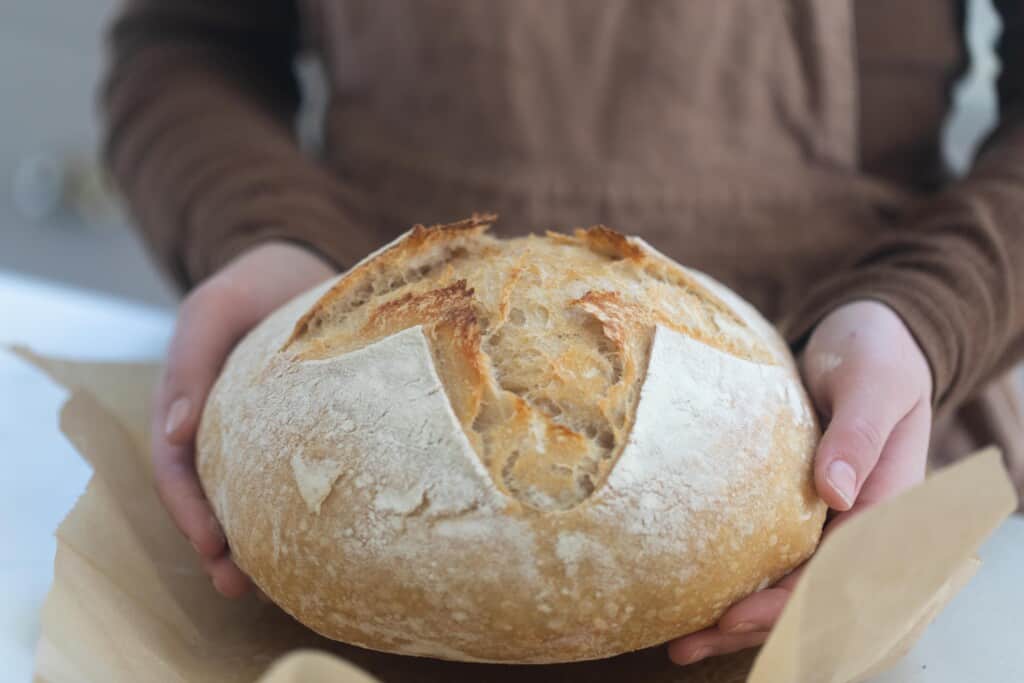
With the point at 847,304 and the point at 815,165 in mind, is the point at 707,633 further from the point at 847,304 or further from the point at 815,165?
the point at 815,165

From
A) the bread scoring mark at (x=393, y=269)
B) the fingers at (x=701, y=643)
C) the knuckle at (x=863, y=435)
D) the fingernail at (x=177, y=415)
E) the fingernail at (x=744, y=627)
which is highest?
the bread scoring mark at (x=393, y=269)

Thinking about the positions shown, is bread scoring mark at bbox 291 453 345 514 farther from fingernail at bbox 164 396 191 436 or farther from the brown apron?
the brown apron

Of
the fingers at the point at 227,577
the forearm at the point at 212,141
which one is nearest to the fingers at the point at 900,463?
the fingers at the point at 227,577

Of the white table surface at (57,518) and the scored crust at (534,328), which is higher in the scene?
the scored crust at (534,328)

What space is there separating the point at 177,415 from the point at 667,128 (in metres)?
0.59

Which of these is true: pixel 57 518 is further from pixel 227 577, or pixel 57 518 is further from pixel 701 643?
pixel 701 643

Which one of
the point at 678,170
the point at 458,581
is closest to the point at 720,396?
the point at 458,581

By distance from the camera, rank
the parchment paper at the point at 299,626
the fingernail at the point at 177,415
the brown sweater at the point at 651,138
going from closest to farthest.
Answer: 1. the parchment paper at the point at 299,626
2. the fingernail at the point at 177,415
3. the brown sweater at the point at 651,138

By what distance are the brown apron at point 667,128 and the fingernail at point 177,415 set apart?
0.41 m

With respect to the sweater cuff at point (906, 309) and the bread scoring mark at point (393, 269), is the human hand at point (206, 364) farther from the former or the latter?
the sweater cuff at point (906, 309)

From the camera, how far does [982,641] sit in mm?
746

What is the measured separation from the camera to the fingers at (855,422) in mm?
671

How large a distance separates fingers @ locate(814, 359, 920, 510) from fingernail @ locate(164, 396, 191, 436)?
0.49 m

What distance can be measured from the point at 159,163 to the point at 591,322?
0.75 m
